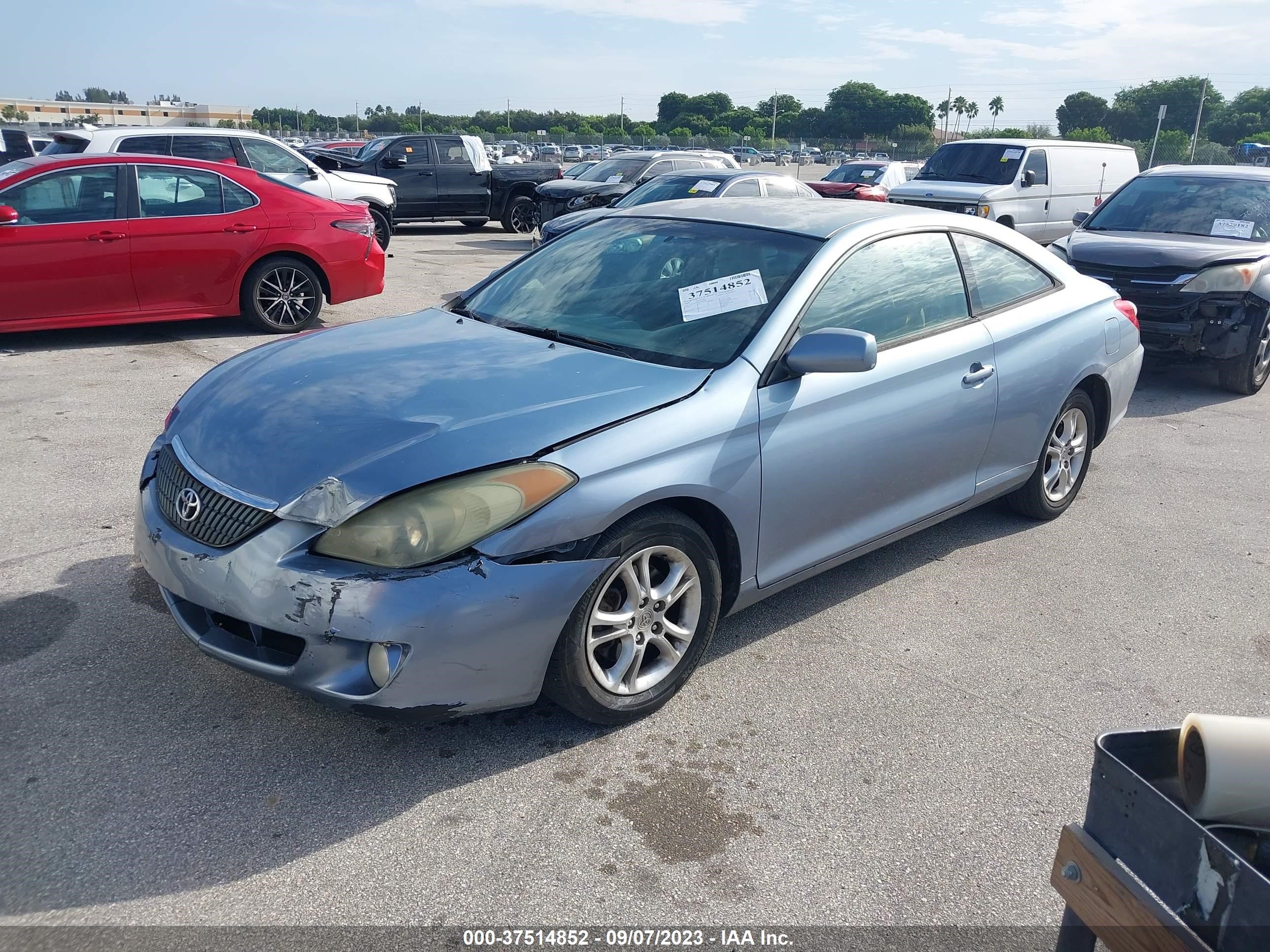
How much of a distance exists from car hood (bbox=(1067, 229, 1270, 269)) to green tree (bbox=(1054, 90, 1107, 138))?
359ft

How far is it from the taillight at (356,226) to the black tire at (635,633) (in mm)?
6695

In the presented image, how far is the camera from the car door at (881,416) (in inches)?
143

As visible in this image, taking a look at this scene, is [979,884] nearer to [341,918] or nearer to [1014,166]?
[341,918]

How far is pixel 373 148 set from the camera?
1831 centimetres

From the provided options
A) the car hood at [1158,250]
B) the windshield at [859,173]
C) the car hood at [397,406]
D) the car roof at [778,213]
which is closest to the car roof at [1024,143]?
the windshield at [859,173]

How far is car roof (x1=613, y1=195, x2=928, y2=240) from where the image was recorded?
165 inches

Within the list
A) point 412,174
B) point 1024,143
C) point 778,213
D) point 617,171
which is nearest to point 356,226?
point 778,213

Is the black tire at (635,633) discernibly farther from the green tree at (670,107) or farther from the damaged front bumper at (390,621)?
the green tree at (670,107)

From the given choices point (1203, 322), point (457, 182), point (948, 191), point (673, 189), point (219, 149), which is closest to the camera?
point (1203, 322)

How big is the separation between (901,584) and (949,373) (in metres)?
0.98

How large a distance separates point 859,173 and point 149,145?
572 inches

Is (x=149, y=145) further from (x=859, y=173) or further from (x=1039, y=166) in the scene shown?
(x=859, y=173)

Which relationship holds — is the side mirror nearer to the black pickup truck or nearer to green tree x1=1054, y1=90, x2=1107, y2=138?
the black pickup truck

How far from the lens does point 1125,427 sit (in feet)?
24.2
